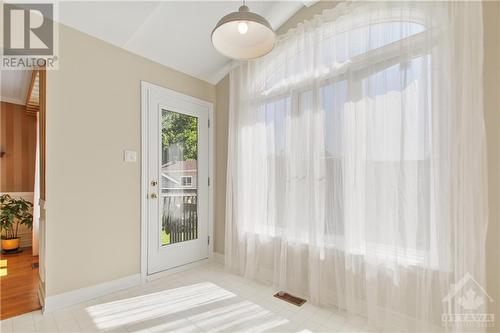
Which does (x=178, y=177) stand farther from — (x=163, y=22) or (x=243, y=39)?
(x=243, y=39)

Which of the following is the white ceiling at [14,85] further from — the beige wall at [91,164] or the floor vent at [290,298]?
the floor vent at [290,298]

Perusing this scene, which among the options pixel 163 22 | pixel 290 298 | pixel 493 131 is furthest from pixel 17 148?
pixel 493 131

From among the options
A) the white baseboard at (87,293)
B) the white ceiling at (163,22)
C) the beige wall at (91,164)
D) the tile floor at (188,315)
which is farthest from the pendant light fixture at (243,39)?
the white baseboard at (87,293)

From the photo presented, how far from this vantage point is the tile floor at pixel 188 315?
2064mm

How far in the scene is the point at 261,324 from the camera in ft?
7.00

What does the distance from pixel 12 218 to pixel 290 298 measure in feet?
14.3

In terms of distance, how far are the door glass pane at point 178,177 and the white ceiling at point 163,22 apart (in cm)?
75

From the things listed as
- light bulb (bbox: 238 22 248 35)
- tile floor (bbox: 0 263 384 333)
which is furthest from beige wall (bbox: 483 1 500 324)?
light bulb (bbox: 238 22 248 35)

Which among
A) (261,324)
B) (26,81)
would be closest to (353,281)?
(261,324)

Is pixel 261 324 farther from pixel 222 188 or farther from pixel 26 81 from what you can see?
A: pixel 26 81

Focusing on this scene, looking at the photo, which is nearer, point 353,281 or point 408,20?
point 408,20

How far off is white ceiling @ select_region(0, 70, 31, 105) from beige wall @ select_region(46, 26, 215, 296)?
1.97 meters

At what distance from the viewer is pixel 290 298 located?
2.58 metres

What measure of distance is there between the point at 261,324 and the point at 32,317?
1.98m
